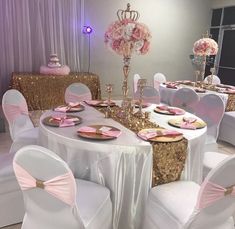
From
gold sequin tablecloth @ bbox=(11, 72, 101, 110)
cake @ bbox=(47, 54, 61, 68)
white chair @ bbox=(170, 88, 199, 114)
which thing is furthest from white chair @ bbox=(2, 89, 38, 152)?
cake @ bbox=(47, 54, 61, 68)

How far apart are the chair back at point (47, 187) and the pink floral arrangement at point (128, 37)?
117 centimetres

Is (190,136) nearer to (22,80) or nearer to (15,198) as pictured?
(15,198)

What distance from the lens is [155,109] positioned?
2566 millimetres

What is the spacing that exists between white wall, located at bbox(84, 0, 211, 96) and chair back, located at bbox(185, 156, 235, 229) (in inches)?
207

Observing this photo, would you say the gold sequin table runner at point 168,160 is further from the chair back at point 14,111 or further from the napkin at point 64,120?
the chair back at point 14,111

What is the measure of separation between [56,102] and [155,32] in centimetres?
323

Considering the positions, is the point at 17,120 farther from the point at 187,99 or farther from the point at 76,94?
→ the point at 187,99

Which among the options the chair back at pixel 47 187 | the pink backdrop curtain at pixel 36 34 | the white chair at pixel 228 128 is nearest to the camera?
the chair back at pixel 47 187

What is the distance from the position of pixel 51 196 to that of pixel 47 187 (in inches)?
2.5

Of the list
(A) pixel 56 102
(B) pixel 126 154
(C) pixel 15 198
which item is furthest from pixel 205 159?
(A) pixel 56 102

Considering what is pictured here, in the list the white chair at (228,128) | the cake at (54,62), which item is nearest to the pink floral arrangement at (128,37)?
the white chair at (228,128)

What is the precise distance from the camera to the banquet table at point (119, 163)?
166 centimetres

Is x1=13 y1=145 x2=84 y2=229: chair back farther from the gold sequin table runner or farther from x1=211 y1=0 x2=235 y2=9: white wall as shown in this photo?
x1=211 y1=0 x2=235 y2=9: white wall

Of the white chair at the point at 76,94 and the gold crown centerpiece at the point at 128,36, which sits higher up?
the gold crown centerpiece at the point at 128,36
